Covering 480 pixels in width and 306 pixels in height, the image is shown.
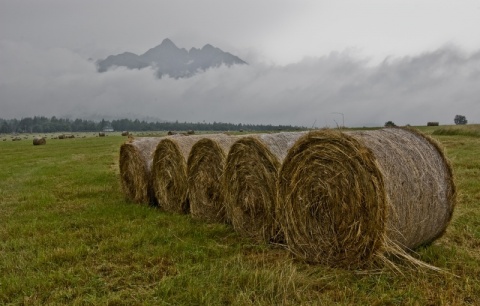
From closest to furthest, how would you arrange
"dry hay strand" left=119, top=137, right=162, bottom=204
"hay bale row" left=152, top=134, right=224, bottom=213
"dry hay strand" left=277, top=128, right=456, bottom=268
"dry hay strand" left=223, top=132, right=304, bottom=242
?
1. "dry hay strand" left=277, top=128, right=456, bottom=268
2. "dry hay strand" left=223, top=132, right=304, bottom=242
3. "hay bale row" left=152, top=134, right=224, bottom=213
4. "dry hay strand" left=119, top=137, right=162, bottom=204

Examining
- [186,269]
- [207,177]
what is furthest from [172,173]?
[186,269]

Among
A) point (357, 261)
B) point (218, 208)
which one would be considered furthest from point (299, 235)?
point (218, 208)

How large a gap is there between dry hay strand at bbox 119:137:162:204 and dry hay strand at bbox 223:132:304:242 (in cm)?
345

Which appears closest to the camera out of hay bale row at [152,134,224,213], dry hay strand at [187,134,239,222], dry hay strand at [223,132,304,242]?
dry hay strand at [223,132,304,242]

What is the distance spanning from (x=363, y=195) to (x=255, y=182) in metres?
2.37

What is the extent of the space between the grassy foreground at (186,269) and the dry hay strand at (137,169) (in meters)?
1.79

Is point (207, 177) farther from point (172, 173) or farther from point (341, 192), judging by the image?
point (341, 192)

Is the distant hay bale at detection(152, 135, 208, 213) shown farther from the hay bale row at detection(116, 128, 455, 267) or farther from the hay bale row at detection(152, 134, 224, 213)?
the hay bale row at detection(116, 128, 455, 267)

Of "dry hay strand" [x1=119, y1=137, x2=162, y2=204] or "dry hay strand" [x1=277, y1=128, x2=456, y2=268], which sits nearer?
"dry hay strand" [x1=277, y1=128, x2=456, y2=268]

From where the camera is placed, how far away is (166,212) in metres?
9.62

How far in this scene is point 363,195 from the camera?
5410 mm

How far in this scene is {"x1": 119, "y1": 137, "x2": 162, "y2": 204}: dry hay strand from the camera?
34.6ft

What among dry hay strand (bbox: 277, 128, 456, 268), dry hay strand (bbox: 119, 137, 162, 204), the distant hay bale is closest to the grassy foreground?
dry hay strand (bbox: 277, 128, 456, 268)

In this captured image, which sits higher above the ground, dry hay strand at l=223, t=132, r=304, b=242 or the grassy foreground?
dry hay strand at l=223, t=132, r=304, b=242
